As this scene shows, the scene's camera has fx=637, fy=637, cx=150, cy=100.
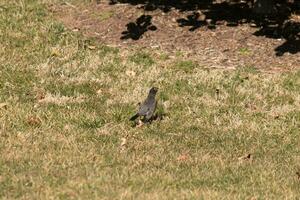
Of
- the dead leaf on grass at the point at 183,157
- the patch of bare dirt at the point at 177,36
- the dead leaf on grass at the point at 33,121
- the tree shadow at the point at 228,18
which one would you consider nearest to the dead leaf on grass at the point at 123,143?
the dead leaf on grass at the point at 183,157

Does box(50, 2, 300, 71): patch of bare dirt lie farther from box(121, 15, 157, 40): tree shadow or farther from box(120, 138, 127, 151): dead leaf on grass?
box(120, 138, 127, 151): dead leaf on grass

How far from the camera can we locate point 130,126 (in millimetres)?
8781

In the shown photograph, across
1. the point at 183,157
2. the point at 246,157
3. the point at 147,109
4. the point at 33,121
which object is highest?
the point at 147,109

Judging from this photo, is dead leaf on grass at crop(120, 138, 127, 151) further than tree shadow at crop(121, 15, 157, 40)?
No

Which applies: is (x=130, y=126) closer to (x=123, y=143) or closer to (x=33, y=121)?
(x=123, y=143)

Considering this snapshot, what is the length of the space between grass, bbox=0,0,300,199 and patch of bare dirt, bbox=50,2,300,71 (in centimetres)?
40

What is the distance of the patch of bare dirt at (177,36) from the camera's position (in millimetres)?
11602

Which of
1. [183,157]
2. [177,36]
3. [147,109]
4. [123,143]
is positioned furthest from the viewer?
[177,36]

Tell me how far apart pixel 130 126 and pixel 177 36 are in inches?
162

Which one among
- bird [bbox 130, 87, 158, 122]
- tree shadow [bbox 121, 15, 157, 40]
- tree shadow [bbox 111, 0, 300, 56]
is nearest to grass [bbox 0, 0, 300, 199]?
bird [bbox 130, 87, 158, 122]

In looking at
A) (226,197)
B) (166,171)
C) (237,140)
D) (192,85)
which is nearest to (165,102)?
(192,85)

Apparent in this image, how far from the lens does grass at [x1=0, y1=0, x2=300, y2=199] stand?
22.7ft

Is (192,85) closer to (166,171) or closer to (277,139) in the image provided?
(277,139)

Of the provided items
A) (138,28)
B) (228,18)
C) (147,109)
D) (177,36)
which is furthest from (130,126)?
(228,18)
